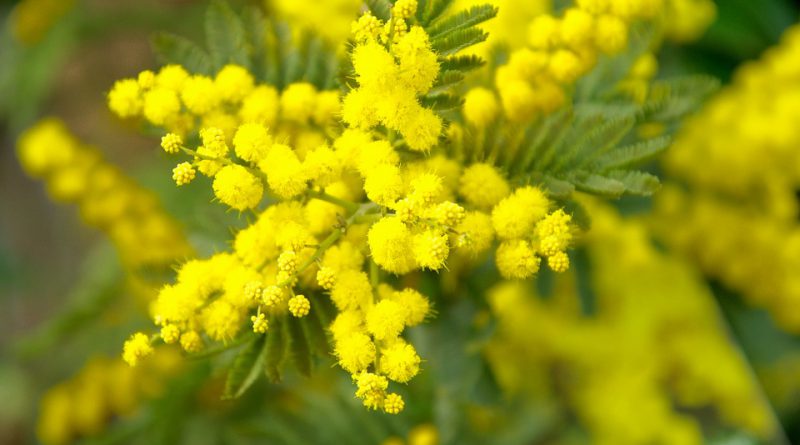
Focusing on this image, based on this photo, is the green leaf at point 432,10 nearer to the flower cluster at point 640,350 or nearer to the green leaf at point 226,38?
the green leaf at point 226,38

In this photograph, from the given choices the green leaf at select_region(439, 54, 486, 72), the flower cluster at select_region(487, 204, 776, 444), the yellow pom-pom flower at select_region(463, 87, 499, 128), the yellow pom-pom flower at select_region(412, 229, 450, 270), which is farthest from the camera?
the flower cluster at select_region(487, 204, 776, 444)

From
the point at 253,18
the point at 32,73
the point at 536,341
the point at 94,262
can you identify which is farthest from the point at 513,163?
the point at 94,262

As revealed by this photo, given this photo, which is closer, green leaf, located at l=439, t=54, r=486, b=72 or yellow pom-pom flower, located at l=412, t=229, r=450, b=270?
yellow pom-pom flower, located at l=412, t=229, r=450, b=270

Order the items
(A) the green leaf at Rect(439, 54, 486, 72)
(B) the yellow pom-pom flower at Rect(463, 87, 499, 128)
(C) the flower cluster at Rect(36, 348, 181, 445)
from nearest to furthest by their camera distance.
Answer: (A) the green leaf at Rect(439, 54, 486, 72) → (B) the yellow pom-pom flower at Rect(463, 87, 499, 128) → (C) the flower cluster at Rect(36, 348, 181, 445)

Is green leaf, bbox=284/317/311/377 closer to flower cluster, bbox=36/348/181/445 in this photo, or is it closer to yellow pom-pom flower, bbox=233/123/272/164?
yellow pom-pom flower, bbox=233/123/272/164

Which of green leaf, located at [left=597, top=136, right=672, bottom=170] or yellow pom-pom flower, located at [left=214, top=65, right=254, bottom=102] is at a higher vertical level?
yellow pom-pom flower, located at [left=214, top=65, right=254, bottom=102]

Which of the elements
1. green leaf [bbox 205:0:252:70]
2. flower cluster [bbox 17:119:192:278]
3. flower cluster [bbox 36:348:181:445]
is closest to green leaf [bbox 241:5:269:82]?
green leaf [bbox 205:0:252:70]
